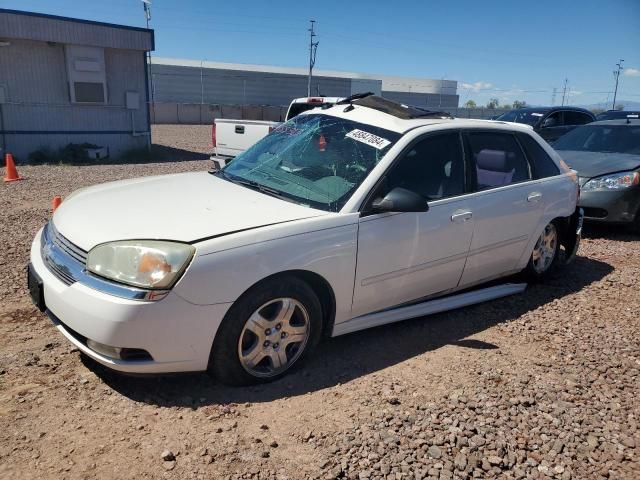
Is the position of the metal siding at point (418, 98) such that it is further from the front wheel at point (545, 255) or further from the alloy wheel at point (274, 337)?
the alloy wheel at point (274, 337)

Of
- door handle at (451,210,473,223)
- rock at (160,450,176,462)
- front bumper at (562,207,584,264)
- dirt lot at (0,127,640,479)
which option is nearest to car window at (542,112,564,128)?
front bumper at (562,207,584,264)

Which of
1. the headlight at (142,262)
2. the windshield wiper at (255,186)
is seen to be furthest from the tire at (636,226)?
the headlight at (142,262)

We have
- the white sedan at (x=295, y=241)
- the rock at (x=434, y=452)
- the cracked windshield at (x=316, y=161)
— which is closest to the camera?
the rock at (x=434, y=452)

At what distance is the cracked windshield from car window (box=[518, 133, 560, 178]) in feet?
5.62

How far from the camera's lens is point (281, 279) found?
3.01 meters

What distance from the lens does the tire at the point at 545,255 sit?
502 centimetres

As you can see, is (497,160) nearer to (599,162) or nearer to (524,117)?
(599,162)

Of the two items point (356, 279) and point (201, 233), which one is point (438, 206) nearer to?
point (356, 279)

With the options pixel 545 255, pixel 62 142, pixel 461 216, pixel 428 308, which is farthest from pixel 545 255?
pixel 62 142

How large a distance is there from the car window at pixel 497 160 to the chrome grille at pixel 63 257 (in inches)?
116

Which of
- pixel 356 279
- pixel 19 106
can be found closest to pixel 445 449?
pixel 356 279

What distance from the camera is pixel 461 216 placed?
3922mm

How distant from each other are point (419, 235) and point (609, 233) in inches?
212

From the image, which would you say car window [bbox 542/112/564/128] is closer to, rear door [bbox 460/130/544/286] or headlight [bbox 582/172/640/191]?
headlight [bbox 582/172/640/191]
